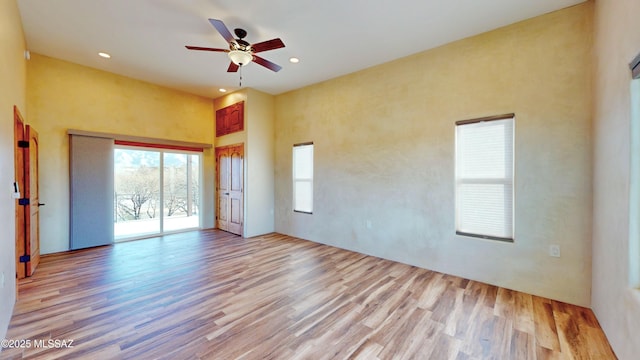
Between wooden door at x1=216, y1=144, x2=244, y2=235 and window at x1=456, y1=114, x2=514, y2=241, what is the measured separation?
4362 mm

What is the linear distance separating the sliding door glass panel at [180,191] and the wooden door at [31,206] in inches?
80.9

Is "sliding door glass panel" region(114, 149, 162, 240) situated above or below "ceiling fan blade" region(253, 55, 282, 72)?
below

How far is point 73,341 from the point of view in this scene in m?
2.06

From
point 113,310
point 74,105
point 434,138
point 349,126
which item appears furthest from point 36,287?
point 434,138

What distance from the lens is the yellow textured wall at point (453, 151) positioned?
108 inches

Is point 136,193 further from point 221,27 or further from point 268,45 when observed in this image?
point 268,45

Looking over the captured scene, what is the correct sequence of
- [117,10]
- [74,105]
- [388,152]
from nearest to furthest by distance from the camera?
[117,10] < [388,152] < [74,105]

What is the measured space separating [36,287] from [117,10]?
11.4ft

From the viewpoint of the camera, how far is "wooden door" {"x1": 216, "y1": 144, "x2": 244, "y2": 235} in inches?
227

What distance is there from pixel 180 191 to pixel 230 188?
1.27 metres

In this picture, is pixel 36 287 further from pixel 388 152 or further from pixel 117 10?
pixel 388 152

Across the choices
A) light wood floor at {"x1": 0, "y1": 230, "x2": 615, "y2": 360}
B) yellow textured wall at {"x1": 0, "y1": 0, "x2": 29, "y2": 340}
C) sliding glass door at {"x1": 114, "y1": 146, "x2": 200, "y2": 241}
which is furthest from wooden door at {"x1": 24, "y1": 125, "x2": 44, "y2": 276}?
sliding glass door at {"x1": 114, "y1": 146, "x2": 200, "y2": 241}

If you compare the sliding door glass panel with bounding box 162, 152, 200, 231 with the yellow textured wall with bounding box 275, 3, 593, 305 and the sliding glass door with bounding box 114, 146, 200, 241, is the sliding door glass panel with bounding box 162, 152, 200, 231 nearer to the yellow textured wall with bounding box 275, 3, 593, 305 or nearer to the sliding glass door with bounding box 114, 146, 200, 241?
the sliding glass door with bounding box 114, 146, 200, 241

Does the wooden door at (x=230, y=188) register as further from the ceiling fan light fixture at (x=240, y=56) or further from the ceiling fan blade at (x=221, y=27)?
the ceiling fan blade at (x=221, y=27)
